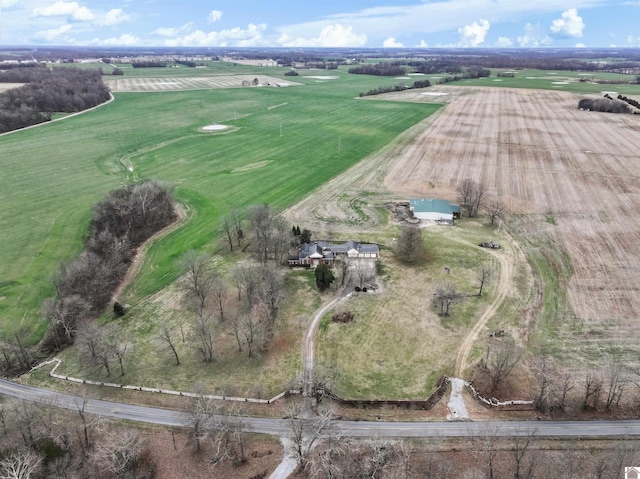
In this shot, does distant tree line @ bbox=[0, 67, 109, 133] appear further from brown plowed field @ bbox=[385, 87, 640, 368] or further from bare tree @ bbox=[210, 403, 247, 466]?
bare tree @ bbox=[210, 403, 247, 466]

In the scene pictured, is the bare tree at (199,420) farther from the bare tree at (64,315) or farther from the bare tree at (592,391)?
the bare tree at (592,391)

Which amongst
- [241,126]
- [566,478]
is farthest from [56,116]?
[566,478]

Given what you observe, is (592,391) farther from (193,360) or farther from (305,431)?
(193,360)

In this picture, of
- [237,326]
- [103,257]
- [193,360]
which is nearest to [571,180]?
[237,326]

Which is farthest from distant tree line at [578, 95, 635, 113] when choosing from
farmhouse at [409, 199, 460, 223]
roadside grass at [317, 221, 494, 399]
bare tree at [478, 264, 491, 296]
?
bare tree at [478, 264, 491, 296]

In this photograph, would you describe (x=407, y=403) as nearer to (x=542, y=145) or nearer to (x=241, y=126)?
(x=542, y=145)
